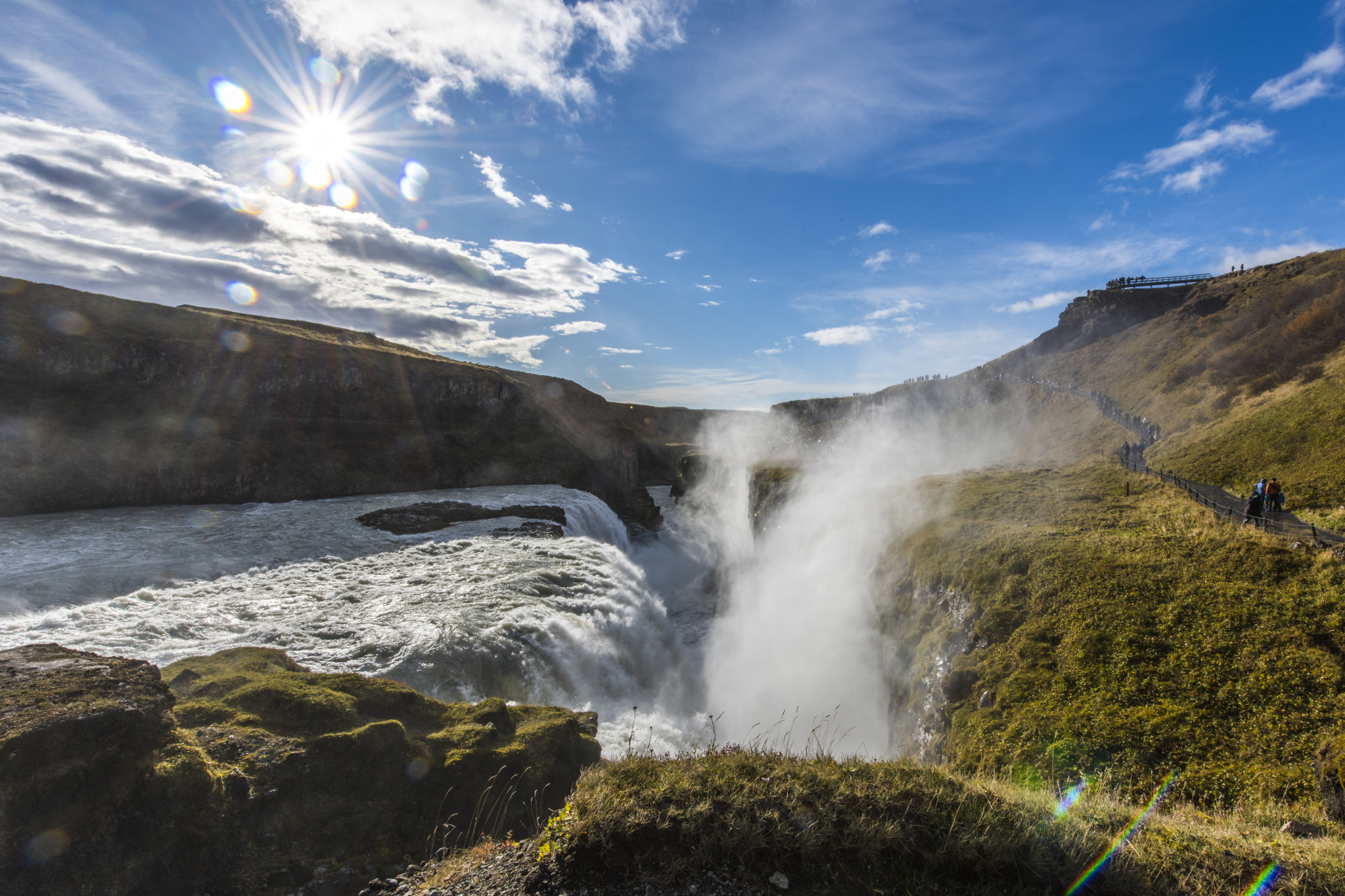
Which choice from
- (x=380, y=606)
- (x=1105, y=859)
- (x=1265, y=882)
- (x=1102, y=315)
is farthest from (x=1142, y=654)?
(x=1102, y=315)

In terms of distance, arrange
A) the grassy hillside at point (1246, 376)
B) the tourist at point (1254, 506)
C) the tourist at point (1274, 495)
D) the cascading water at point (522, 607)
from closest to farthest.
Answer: the tourist at point (1254, 506) < the tourist at point (1274, 495) < the cascading water at point (522, 607) < the grassy hillside at point (1246, 376)

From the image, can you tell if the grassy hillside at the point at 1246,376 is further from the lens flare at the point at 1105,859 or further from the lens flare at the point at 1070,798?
the lens flare at the point at 1105,859

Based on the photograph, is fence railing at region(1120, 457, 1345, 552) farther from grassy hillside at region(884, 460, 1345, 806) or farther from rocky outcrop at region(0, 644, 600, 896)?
rocky outcrop at region(0, 644, 600, 896)

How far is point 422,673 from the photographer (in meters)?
14.9

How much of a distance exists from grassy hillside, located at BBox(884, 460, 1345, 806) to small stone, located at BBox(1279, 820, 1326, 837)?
5.50 feet

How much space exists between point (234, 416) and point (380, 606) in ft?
130

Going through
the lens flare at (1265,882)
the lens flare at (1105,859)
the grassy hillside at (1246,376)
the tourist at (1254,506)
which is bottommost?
the lens flare at (1105,859)

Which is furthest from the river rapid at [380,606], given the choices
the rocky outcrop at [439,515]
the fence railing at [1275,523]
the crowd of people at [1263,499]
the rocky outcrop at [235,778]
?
the crowd of people at [1263,499]

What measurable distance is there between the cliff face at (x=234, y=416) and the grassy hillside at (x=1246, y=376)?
47818 mm

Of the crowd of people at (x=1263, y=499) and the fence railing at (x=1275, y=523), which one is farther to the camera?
the crowd of people at (x=1263, y=499)

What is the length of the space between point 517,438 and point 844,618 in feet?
168

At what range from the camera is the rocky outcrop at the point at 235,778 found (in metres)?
5.15

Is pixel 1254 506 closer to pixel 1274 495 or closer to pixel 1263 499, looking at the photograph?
pixel 1263 499

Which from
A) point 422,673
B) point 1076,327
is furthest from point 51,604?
point 1076,327
